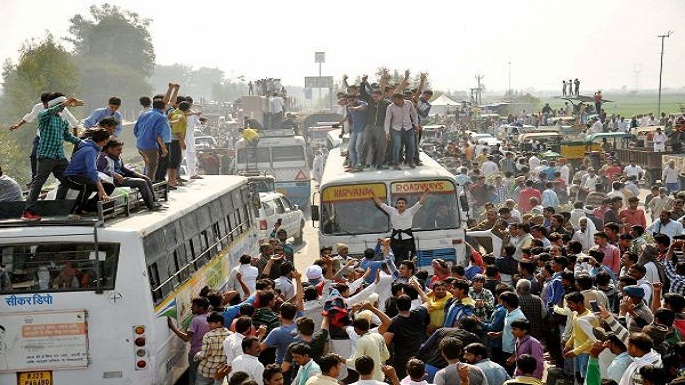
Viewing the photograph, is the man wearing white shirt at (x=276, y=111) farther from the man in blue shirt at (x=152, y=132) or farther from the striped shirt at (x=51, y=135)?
the striped shirt at (x=51, y=135)

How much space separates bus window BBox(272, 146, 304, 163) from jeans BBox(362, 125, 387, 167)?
14142 mm

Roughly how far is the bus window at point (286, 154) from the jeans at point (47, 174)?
19.7m

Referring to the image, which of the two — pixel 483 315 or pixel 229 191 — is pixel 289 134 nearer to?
pixel 229 191

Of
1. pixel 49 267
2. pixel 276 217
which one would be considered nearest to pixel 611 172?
pixel 276 217

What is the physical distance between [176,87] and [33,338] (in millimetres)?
8245

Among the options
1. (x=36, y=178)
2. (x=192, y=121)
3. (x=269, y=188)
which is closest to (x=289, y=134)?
(x=269, y=188)

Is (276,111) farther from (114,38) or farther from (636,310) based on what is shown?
(114,38)

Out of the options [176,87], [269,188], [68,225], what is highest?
[176,87]

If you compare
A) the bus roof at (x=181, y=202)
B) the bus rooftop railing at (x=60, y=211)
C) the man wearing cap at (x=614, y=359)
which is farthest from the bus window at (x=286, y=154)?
the man wearing cap at (x=614, y=359)

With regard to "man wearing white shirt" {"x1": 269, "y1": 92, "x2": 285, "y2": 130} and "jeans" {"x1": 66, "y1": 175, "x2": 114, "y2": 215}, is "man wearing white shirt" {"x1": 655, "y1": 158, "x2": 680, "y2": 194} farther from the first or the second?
"jeans" {"x1": 66, "y1": 175, "x2": 114, "y2": 215}

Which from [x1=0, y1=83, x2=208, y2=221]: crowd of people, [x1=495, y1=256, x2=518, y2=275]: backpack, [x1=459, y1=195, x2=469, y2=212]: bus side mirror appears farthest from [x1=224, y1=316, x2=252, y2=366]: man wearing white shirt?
[x1=459, y1=195, x2=469, y2=212]: bus side mirror

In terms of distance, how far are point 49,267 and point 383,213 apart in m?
7.18

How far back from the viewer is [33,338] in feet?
33.2

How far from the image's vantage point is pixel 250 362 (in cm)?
885
